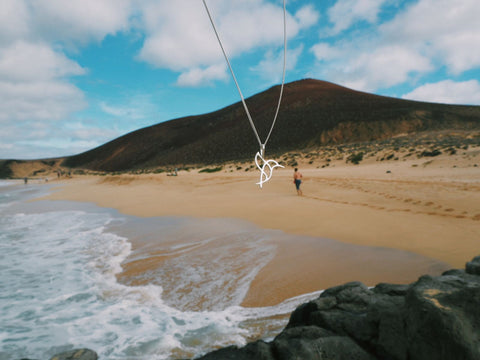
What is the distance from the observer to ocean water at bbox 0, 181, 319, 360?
3.65m

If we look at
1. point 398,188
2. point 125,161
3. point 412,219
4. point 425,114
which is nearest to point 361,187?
point 398,188

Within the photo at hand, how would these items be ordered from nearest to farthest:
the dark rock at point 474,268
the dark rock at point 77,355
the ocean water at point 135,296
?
the dark rock at point 77,355
the dark rock at point 474,268
the ocean water at point 135,296

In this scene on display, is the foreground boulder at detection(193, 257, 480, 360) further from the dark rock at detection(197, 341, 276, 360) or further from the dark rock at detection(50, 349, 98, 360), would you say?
the dark rock at detection(50, 349, 98, 360)

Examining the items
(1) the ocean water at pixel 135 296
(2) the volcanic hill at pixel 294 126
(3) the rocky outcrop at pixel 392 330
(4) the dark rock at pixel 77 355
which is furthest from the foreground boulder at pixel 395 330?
(2) the volcanic hill at pixel 294 126

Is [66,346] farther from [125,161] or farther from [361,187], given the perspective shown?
[125,161]

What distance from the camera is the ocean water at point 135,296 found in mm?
3654

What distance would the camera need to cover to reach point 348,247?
21.0 ft

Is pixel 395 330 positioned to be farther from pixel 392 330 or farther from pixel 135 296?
pixel 135 296

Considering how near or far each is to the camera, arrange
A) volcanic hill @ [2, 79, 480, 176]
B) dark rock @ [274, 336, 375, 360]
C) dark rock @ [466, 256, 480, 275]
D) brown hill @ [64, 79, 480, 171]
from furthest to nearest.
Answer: brown hill @ [64, 79, 480, 171]
volcanic hill @ [2, 79, 480, 176]
dark rock @ [466, 256, 480, 275]
dark rock @ [274, 336, 375, 360]

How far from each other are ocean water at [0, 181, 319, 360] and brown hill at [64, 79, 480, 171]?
52.5m

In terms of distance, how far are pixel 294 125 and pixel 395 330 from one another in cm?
7528

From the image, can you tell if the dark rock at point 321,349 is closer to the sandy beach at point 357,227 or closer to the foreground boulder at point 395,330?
the foreground boulder at point 395,330

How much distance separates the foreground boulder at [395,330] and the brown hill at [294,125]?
187 feet

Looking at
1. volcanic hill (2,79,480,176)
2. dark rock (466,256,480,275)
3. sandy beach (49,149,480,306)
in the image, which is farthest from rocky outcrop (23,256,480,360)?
volcanic hill (2,79,480,176)
